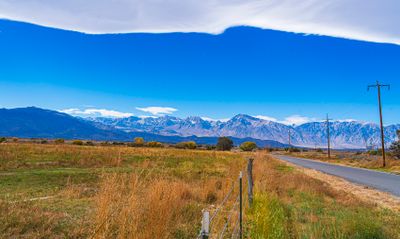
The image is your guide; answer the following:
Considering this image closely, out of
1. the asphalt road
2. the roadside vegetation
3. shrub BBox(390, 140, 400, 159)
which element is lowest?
the roadside vegetation

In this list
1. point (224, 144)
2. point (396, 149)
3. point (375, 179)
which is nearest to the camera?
point (375, 179)

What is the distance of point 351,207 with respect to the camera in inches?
506

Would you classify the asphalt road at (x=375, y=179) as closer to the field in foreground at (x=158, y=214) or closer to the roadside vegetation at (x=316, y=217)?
the roadside vegetation at (x=316, y=217)

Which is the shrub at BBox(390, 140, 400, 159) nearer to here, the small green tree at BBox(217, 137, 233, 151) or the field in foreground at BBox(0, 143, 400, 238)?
the field in foreground at BBox(0, 143, 400, 238)

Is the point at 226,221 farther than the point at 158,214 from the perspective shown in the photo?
Yes

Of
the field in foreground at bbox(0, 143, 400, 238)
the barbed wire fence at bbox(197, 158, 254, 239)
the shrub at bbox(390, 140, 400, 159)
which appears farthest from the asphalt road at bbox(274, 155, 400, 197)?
the shrub at bbox(390, 140, 400, 159)

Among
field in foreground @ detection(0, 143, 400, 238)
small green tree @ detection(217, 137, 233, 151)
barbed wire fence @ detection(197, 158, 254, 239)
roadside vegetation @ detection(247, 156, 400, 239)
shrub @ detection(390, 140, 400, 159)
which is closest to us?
field in foreground @ detection(0, 143, 400, 238)

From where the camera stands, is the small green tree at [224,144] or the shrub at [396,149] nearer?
the shrub at [396,149]

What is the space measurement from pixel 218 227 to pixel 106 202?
3670mm

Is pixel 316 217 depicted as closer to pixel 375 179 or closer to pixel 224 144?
pixel 375 179

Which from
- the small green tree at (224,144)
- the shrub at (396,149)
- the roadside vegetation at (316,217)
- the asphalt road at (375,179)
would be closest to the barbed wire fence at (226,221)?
the roadside vegetation at (316,217)

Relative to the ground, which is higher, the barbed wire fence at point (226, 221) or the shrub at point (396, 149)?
the shrub at point (396, 149)

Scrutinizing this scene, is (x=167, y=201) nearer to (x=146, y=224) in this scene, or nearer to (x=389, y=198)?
(x=146, y=224)

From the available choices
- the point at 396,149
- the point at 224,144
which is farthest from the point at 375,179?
the point at 224,144
